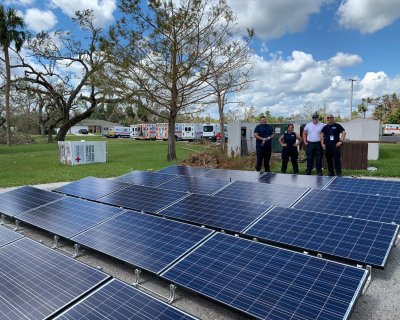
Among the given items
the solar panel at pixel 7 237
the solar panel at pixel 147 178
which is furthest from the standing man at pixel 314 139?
the solar panel at pixel 7 237

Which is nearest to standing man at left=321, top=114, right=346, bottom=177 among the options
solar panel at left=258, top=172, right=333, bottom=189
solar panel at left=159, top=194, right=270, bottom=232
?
solar panel at left=258, top=172, right=333, bottom=189

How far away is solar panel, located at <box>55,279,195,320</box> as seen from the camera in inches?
108

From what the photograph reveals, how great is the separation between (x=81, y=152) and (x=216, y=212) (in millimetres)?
15282

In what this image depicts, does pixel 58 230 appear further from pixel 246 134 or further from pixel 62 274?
pixel 246 134

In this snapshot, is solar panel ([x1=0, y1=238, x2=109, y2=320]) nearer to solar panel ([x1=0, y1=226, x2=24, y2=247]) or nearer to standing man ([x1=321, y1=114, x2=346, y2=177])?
solar panel ([x1=0, y1=226, x2=24, y2=247])

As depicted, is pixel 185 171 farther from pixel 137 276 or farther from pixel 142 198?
pixel 137 276

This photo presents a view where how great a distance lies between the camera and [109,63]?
19.2 m

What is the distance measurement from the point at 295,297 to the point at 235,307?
54 cm

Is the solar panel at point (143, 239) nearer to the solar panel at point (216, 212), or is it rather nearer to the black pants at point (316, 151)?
the solar panel at point (216, 212)

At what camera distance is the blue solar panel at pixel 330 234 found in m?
3.79

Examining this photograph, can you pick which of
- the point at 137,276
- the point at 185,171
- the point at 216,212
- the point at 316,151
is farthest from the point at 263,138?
the point at 137,276

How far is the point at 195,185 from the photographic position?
7.50 m

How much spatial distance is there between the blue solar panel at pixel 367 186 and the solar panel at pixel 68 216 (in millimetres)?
4542

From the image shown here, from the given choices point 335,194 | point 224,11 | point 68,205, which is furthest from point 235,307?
point 224,11
